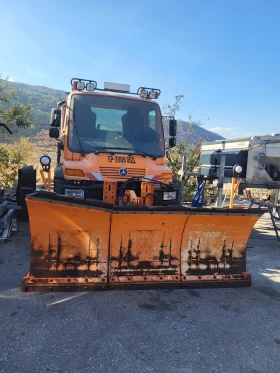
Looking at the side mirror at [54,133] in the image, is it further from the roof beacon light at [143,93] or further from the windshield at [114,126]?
the roof beacon light at [143,93]

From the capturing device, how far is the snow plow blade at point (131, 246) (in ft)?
12.1

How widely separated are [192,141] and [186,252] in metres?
11.1

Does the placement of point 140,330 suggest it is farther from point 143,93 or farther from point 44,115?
point 44,115

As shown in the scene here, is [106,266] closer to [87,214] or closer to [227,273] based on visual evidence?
[87,214]

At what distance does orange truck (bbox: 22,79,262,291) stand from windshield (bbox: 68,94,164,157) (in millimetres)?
40

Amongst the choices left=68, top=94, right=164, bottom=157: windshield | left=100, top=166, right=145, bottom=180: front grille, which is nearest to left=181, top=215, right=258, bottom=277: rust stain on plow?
left=100, top=166, right=145, bottom=180: front grille

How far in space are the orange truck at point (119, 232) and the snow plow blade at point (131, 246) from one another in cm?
1

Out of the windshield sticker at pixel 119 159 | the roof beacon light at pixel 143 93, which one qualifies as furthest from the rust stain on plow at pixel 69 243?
the roof beacon light at pixel 143 93

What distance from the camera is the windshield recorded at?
5199mm

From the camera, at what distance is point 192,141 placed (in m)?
14.5

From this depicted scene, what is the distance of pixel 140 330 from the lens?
10.1 ft

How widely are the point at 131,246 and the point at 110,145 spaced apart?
206 cm

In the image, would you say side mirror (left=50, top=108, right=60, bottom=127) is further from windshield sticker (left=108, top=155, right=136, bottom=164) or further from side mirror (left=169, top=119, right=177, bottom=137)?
side mirror (left=169, top=119, right=177, bottom=137)

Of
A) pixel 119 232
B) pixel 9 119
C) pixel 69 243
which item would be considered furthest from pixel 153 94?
pixel 9 119
